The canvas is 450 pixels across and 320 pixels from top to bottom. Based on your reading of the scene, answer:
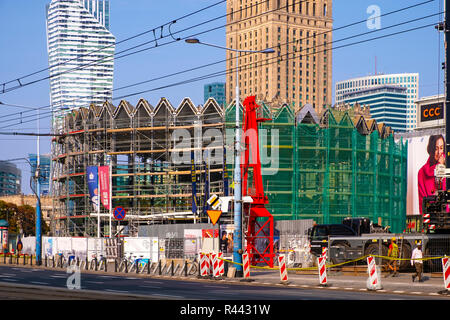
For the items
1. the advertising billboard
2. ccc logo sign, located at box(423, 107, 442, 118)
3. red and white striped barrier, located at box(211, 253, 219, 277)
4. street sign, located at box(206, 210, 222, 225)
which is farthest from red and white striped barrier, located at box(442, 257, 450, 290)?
the advertising billboard

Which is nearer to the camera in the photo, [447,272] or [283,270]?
[447,272]

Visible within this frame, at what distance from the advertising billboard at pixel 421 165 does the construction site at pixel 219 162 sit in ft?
90.1

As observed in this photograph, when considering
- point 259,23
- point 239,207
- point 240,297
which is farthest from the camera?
point 259,23

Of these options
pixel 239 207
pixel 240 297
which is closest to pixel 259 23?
pixel 239 207

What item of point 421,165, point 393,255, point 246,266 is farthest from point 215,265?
point 421,165

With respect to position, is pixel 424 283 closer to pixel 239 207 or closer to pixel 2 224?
pixel 239 207

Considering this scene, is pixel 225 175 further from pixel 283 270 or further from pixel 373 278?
pixel 373 278

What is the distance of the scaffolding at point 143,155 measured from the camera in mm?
90562

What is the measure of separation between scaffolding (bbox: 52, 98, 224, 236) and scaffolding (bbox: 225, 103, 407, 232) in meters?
5.49

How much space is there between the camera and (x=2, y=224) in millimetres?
79688

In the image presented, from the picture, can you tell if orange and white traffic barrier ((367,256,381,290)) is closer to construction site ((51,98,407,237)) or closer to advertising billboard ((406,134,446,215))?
construction site ((51,98,407,237))

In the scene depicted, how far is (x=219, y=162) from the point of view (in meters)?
91.4

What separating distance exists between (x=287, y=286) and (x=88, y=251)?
28078mm

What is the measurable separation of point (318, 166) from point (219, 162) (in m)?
12.0
